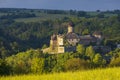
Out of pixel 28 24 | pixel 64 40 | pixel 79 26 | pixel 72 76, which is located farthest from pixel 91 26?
pixel 72 76

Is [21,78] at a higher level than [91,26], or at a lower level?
higher

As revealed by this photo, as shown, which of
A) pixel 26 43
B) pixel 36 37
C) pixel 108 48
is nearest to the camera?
pixel 108 48

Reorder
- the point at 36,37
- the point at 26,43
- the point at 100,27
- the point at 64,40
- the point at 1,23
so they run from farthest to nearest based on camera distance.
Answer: the point at 1,23
the point at 100,27
the point at 36,37
the point at 26,43
the point at 64,40

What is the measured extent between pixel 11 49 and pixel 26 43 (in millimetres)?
21640

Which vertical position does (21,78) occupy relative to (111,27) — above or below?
above

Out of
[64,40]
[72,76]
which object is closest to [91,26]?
[64,40]

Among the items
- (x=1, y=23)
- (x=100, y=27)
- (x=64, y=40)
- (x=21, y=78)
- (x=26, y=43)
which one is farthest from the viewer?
(x=1, y=23)

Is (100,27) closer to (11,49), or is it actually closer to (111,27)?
(111,27)

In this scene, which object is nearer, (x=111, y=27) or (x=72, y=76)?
(x=72, y=76)

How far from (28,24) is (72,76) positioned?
155 metres

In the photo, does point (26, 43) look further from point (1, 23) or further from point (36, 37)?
point (1, 23)

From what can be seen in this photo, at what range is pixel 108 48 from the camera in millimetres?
105562

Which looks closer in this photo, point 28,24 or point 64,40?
point 64,40

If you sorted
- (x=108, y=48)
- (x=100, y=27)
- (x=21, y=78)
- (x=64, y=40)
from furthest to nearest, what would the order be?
(x=100, y=27), (x=64, y=40), (x=108, y=48), (x=21, y=78)
